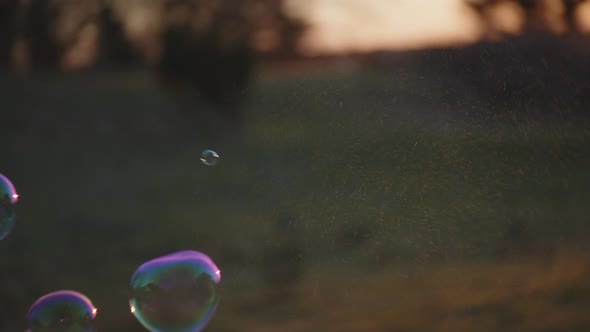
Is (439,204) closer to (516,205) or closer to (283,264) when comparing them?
(516,205)

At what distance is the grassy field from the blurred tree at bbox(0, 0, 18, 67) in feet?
4.39

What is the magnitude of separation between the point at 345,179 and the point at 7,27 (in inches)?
167

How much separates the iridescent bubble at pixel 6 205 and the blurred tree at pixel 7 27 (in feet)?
13.2

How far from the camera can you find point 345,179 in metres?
4.14

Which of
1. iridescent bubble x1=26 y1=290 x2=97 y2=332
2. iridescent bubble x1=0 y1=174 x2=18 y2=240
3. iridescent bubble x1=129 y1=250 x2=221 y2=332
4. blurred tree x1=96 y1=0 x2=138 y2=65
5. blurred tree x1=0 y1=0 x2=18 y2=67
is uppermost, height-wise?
blurred tree x1=96 y1=0 x2=138 y2=65

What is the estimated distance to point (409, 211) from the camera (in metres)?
4.06

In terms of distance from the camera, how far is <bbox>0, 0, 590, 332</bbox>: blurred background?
142 inches

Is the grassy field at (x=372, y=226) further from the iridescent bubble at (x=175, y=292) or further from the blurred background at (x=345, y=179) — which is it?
the iridescent bubble at (x=175, y=292)

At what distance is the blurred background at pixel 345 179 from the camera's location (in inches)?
142

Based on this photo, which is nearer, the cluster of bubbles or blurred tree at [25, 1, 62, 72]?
the cluster of bubbles

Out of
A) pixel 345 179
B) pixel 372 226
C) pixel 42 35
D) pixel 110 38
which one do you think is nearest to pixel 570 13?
pixel 345 179

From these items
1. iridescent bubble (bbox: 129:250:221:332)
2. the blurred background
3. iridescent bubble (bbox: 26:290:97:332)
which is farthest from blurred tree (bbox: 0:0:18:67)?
iridescent bubble (bbox: 129:250:221:332)

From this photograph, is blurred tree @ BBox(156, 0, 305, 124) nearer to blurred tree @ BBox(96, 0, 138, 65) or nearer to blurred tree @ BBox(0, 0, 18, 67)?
blurred tree @ BBox(96, 0, 138, 65)

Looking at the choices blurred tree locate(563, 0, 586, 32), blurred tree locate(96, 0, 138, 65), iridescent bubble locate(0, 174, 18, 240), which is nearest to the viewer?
iridescent bubble locate(0, 174, 18, 240)
